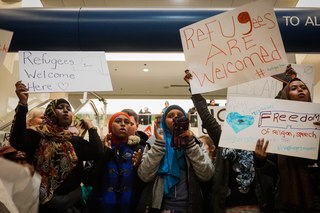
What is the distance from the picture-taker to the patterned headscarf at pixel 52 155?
1.61 m

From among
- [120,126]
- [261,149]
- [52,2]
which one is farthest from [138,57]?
[261,149]

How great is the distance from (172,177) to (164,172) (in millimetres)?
68

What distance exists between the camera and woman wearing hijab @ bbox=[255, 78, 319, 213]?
4.93 ft

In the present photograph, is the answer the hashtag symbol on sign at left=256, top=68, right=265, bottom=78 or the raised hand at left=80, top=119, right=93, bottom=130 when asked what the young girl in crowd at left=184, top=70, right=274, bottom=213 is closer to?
the hashtag symbol on sign at left=256, top=68, right=265, bottom=78

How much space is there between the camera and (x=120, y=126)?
206cm

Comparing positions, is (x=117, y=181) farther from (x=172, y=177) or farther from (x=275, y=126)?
(x=275, y=126)

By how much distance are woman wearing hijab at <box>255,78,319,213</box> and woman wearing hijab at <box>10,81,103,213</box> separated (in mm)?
1207

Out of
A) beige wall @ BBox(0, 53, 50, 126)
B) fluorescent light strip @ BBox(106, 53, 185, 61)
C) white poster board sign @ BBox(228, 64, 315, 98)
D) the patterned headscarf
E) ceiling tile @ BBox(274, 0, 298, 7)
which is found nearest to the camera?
the patterned headscarf

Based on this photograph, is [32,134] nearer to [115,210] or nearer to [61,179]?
[61,179]

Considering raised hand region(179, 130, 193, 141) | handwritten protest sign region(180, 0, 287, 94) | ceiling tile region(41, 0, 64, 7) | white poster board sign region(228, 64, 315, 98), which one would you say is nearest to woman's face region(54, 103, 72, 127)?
raised hand region(179, 130, 193, 141)

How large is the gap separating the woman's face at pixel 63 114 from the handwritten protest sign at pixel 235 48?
3.13 ft

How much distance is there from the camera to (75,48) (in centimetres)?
209

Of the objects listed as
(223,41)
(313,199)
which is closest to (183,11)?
(223,41)

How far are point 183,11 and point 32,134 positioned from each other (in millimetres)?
1566
